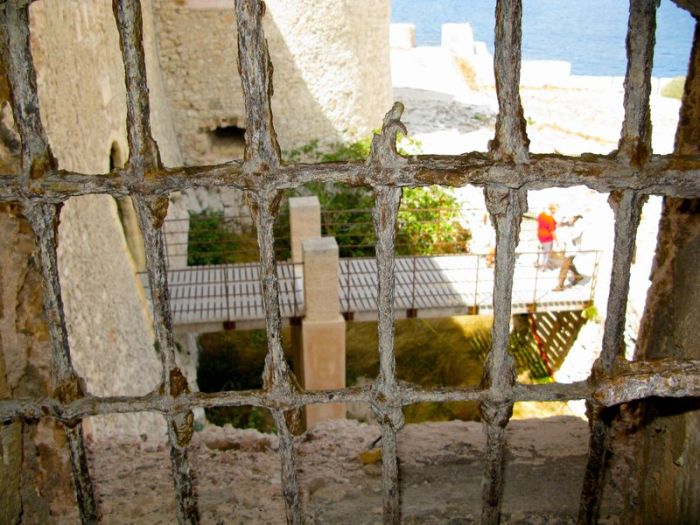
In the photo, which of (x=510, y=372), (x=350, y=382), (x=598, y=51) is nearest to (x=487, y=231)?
(x=350, y=382)

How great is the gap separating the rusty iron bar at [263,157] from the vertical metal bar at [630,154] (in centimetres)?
72

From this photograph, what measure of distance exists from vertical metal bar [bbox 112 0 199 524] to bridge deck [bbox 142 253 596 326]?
5.13 meters

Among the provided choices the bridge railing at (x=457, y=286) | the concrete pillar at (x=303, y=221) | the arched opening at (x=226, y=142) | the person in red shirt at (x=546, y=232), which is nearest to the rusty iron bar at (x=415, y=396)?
the bridge railing at (x=457, y=286)

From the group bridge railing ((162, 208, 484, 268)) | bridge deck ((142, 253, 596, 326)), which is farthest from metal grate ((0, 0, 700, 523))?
bridge railing ((162, 208, 484, 268))

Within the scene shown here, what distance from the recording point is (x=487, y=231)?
984 centimetres

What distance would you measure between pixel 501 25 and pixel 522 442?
152cm

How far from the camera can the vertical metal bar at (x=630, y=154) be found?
142 cm

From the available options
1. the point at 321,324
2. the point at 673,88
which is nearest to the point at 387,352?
the point at 321,324

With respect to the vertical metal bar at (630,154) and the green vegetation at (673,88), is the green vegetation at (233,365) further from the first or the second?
the green vegetation at (673,88)

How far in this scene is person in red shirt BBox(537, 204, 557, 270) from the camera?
7676mm

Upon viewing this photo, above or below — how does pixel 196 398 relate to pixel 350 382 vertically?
above

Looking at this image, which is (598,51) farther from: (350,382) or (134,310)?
(134,310)

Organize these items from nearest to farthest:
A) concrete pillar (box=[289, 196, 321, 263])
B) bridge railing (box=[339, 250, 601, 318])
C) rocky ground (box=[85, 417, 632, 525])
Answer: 1. rocky ground (box=[85, 417, 632, 525])
2. bridge railing (box=[339, 250, 601, 318])
3. concrete pillar (box=[289, 196, 321, 263])

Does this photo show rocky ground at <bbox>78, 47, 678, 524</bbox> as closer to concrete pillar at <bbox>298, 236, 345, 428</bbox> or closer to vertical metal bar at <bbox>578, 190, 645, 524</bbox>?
vertical metal bar at <bbox>578, 190, 645, 524</bbox>
